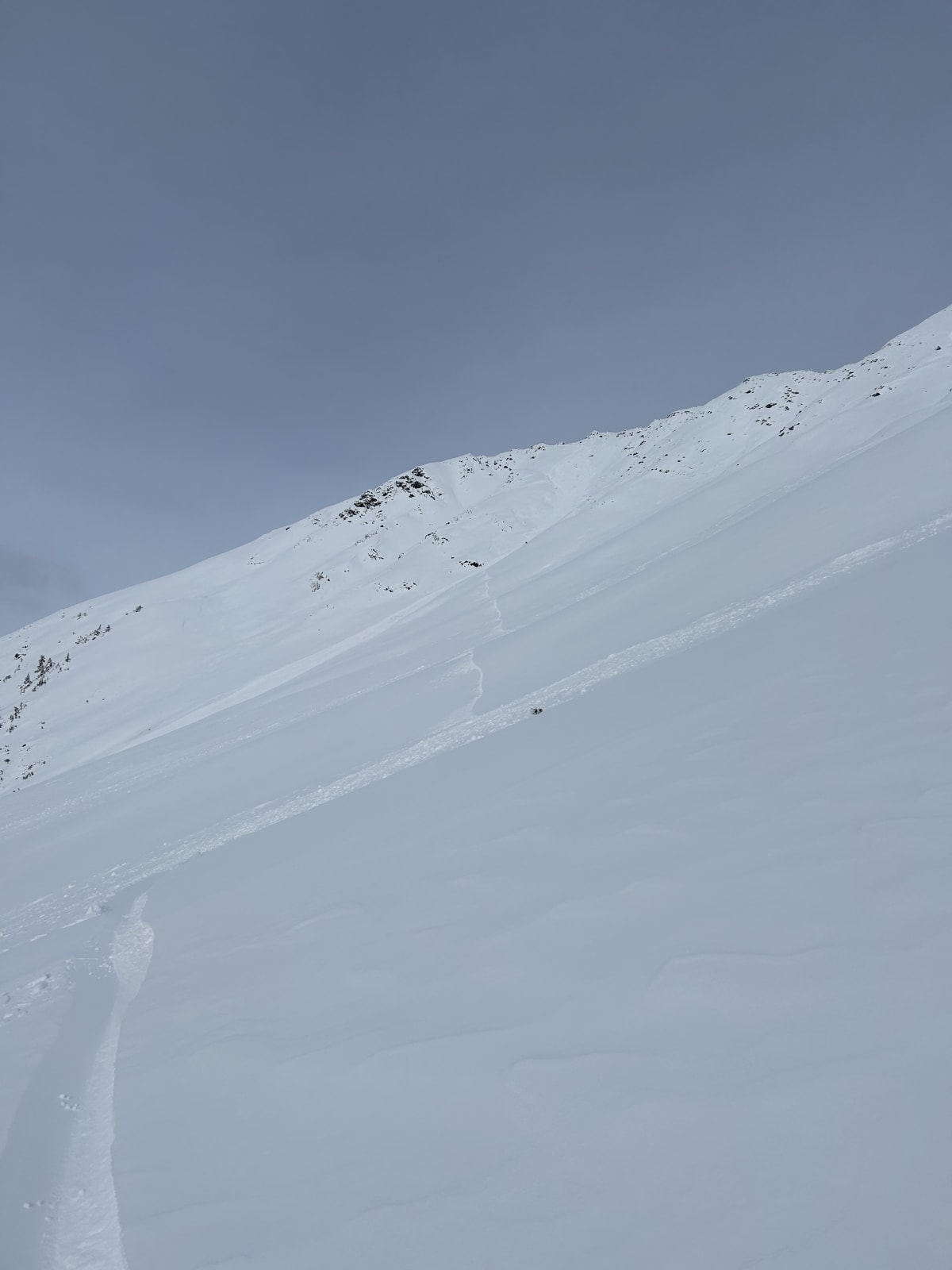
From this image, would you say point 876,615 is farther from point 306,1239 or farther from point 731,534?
point 731,534

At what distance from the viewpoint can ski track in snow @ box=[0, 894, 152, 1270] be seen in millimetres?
3254

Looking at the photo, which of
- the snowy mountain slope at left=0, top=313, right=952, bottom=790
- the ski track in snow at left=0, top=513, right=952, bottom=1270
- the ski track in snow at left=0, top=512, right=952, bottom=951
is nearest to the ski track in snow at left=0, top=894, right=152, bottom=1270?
the ski track in snow at left=0, top=513, right=952, bottom=1270

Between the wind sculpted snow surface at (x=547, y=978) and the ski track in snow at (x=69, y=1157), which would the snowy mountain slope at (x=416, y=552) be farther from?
the ski track in snow at (x=69, y=1157)

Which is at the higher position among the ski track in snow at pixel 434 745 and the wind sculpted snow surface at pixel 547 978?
the ski track in snow at pixel 434 745

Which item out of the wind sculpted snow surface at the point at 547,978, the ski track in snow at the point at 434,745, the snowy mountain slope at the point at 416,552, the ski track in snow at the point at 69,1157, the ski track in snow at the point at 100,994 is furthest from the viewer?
the snowy mountain slope at the point at 416,552

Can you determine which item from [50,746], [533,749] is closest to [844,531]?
[533,749]

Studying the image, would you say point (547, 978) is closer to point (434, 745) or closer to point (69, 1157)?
point (69, 1157)

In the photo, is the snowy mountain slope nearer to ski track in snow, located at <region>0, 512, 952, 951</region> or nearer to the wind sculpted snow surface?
ski track in snow, located at <region>0, 512, 952, 951</region>

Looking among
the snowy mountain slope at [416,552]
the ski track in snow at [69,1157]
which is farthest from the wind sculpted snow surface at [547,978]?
the snowy mountain slope at [416,552]

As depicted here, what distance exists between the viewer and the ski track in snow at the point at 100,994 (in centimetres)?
338

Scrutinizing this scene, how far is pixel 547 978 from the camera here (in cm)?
392

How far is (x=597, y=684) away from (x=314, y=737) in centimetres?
728

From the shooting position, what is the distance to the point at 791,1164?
2.41m

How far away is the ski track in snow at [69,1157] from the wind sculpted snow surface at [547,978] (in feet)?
0.07
